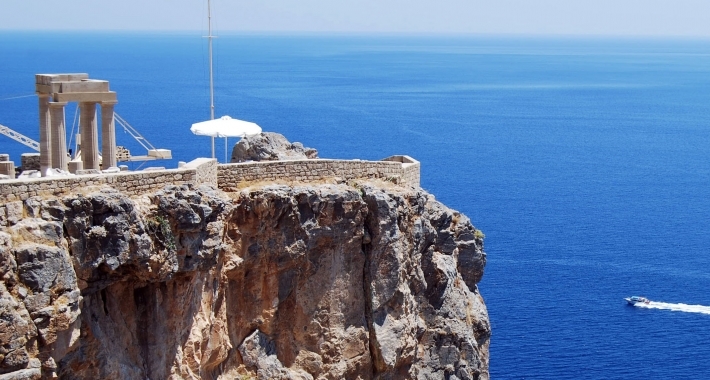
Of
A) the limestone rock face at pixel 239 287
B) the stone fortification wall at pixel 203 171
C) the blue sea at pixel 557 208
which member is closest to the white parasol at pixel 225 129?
the limestone rock face at pixel 239 287

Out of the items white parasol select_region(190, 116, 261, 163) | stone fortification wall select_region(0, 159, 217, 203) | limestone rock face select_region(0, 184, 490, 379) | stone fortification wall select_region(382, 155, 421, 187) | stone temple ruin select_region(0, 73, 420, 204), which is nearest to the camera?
limestone rock face select_region(0, 184, 490, 379)

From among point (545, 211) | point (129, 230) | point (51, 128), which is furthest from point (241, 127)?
point (545, 211)

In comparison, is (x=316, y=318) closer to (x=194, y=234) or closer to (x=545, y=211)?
(x=194, y=234)

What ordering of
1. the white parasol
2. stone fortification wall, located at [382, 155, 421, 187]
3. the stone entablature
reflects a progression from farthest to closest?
stone fortification wall, located at [382, 155, 421, 187]
the white parasol
the stone entablature

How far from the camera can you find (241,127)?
4044cm

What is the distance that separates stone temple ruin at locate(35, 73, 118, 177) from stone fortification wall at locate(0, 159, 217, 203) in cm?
390

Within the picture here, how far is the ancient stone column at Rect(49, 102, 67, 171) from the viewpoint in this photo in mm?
35188

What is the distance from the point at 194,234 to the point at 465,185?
Answer: 338ft

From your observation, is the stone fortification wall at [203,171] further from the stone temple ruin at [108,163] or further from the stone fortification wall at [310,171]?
the stone fortification wall at [310,171]

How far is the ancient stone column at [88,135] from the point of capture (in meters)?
35.8

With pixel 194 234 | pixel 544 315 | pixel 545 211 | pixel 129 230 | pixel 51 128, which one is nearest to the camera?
pixel 129 230

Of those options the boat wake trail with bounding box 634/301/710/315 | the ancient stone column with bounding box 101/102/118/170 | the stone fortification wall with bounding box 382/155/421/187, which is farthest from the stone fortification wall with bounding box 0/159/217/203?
the boat wake trail with bounding box 634/301/710/315

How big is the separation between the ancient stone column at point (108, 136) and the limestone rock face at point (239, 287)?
4.93m

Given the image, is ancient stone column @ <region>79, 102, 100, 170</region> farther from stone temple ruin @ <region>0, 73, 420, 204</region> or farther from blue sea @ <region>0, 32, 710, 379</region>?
blue sea @ <region>0, 32, 710, 379</region>
